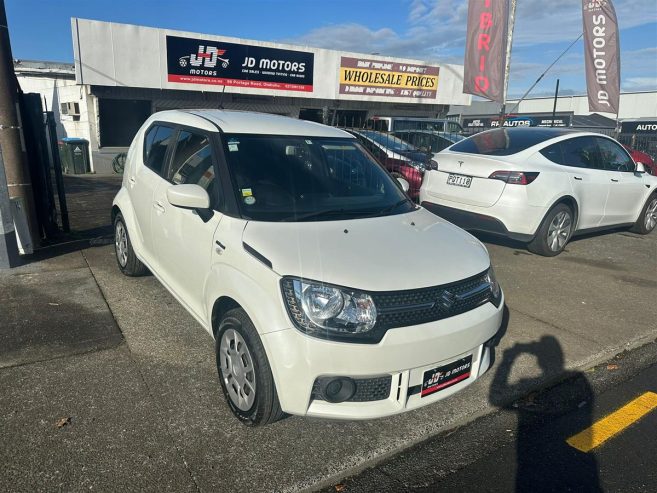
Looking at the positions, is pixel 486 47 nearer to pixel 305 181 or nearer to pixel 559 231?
pixel 559 231

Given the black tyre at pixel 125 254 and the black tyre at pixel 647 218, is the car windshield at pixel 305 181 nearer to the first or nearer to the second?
the black tyre at pixel 125 254

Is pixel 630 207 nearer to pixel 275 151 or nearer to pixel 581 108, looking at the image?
pixel 275 151

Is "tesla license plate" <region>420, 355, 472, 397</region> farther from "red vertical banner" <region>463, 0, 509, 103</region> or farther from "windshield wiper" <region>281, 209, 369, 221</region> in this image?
"red vertical banner" <region>463, 0, 509, 103</region>

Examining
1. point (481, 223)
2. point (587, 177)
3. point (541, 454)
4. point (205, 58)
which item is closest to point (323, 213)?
point (541, 454)

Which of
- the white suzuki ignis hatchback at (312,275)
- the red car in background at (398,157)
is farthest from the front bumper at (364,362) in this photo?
the red car in background at (398,157)

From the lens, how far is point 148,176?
171 inches

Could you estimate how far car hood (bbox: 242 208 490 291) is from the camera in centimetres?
256

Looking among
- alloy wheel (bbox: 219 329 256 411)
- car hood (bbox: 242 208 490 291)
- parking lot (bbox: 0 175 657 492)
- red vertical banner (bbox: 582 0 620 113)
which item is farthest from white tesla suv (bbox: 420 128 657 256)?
red vertical banner (bbox: 582 0 620 113)

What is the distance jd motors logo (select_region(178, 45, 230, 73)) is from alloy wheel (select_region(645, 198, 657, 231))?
13061 mm

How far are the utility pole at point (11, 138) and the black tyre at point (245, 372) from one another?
4.21 metres

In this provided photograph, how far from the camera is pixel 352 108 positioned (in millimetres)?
19703

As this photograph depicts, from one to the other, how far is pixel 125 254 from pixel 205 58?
12.4 metres

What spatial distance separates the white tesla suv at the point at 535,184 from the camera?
6039 mm

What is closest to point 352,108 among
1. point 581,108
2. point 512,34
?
point 512,34
